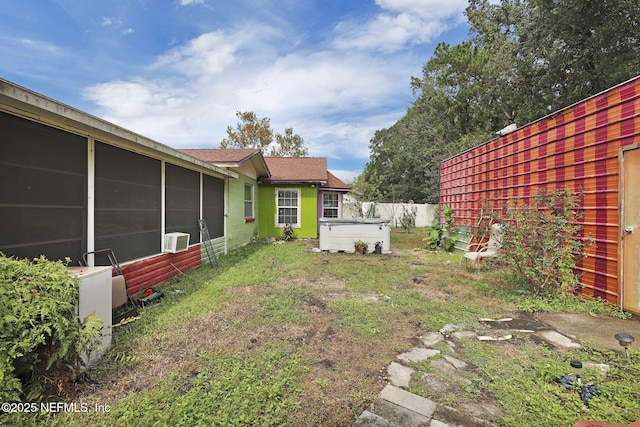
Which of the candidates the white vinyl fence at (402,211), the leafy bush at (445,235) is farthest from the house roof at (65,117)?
the white vinyl fence at (402,211)

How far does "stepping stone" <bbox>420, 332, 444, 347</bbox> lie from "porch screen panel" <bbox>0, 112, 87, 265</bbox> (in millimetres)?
3792

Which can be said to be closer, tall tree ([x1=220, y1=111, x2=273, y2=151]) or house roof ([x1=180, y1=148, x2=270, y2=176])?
house roof ([x1=180, y1=148, x2=270, y2=176])

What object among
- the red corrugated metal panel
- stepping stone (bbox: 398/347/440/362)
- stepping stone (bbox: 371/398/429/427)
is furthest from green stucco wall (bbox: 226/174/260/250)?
stepping stone (bbox: 371/398/429/427)

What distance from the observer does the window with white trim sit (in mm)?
12203

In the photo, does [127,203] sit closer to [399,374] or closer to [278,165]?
[399,374]

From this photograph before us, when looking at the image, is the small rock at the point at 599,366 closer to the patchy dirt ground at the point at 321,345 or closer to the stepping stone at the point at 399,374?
the patchy dirt ground at the point at 321,345

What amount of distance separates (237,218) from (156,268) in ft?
14.1

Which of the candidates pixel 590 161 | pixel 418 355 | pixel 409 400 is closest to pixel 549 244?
pixel 590 161

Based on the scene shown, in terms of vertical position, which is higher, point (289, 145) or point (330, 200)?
point (289, 145)

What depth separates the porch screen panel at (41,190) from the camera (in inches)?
97.2

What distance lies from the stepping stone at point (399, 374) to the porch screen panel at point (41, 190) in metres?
3.37

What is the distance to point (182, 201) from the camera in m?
5.61

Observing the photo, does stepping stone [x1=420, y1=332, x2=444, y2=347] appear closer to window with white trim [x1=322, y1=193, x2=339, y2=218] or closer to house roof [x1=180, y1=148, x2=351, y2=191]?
house roof [x1=180, y1=148, x2=351, y2=191]

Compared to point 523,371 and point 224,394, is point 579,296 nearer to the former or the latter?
point 523,371
